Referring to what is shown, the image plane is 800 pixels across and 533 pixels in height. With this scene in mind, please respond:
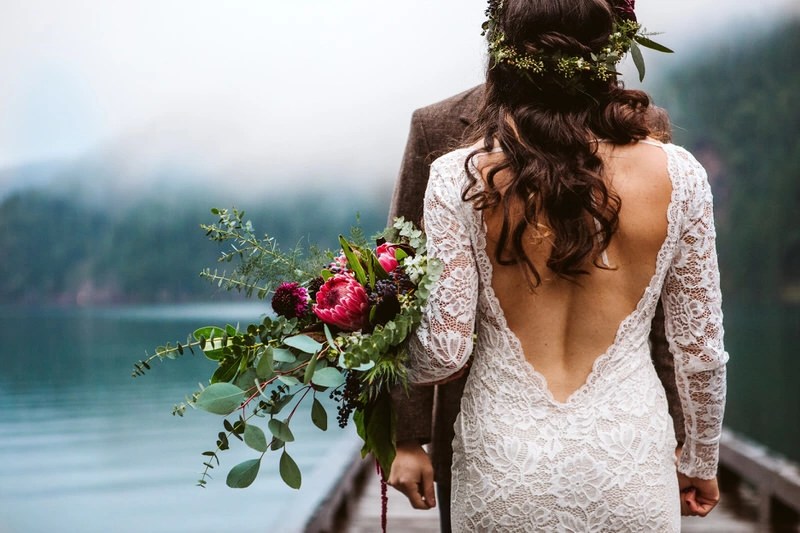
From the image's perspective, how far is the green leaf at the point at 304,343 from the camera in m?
1.24

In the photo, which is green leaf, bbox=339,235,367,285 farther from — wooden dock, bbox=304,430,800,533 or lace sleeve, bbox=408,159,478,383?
wooden dock, bbox=304,430,800,533

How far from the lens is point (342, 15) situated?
17391 mm

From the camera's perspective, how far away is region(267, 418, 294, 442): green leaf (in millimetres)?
1245

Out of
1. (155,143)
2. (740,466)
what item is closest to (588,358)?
(740,466)

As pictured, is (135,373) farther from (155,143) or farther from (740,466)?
(155,143)

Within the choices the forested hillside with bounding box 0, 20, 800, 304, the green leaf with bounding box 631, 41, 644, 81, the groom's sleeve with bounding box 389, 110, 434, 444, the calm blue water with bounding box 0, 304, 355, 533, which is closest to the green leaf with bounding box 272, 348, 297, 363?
the groom's sleeve with bounding box 389, 110, 434, 444

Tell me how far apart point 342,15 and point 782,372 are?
1061 centimetres

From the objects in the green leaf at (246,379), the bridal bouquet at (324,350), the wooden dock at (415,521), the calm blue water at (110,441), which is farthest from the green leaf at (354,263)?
the wooden dock at (415,521)

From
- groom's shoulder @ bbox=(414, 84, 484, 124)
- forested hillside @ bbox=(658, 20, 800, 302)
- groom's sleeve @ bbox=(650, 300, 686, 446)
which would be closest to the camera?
groom's sleeve @ bbox=(650, 300, 686, 446)

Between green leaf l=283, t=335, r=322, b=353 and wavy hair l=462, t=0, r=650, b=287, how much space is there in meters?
0.28

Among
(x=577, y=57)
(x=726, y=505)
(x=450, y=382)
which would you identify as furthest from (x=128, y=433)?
(x=577, y=57)

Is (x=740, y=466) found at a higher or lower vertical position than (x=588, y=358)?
lower

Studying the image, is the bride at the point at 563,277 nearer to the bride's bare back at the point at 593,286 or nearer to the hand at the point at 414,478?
the bride's bare back at the point at 593,286

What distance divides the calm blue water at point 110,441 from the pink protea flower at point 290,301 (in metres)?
2.60
